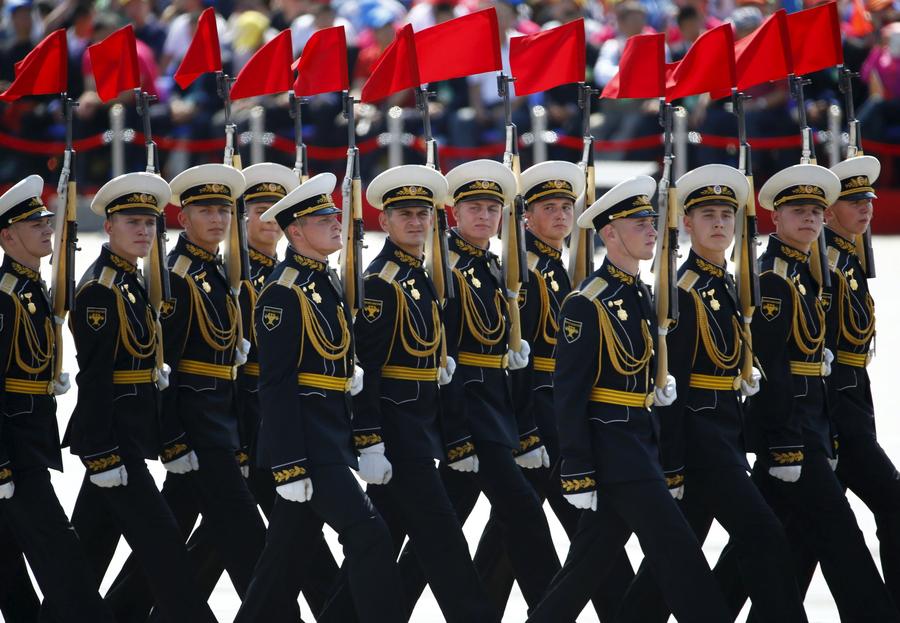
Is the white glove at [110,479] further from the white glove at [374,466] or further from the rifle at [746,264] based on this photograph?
the rifle at [746,264]

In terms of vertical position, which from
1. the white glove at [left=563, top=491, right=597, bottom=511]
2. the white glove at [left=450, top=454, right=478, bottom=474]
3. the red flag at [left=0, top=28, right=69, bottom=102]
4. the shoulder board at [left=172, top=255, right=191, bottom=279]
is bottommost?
the white glove at [left=563, top=491, right=597, bottom=511]

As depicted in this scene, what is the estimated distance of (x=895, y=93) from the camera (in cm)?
1494

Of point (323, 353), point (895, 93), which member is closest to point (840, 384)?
point (323, 353)

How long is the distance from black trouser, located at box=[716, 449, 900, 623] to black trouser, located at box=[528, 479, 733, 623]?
33cm

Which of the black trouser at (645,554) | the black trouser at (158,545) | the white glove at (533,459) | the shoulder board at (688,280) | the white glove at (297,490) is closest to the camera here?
the black trouser at (645,554)

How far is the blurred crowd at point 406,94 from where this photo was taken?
1484cm

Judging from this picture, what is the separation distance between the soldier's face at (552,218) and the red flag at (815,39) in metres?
1.10

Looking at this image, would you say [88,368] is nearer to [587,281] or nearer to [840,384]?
[587,281]

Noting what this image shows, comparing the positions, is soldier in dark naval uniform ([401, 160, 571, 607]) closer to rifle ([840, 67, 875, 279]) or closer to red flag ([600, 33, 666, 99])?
red flag ([600, 33, 666, 99])

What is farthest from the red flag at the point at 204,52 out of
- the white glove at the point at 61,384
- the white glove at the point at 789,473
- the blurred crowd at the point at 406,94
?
the blurred crowd at the point at 406,94

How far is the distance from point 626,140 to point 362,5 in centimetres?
260

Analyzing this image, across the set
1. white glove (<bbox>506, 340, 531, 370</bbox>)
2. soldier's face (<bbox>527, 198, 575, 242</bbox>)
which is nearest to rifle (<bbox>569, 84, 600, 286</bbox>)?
soldier's face (<bbox>527, 198, 575, 242</bbox>)

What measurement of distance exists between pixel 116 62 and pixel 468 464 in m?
2.10

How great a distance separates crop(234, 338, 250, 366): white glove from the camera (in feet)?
23.9
